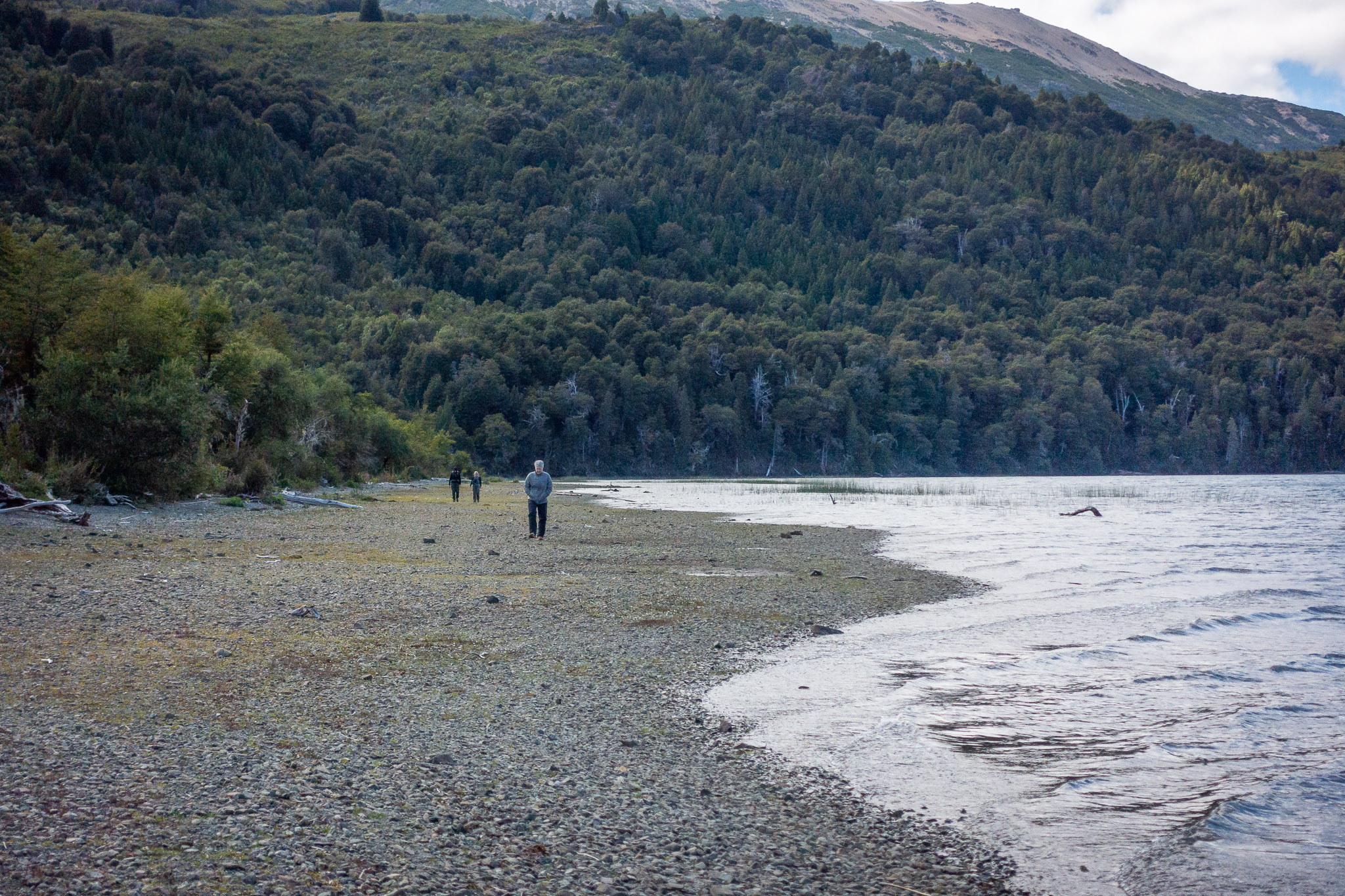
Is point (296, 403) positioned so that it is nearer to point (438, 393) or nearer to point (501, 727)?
point (501, 727)

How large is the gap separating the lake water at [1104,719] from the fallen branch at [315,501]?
827 inches

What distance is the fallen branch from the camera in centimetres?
3243

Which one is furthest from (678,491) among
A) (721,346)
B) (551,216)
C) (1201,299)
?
(1201,299)

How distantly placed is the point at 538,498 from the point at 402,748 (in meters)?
16.2

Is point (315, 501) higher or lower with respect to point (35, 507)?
lower

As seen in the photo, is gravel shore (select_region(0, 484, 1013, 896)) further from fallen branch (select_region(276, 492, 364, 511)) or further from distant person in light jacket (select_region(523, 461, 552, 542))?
fallen branch (select_region(276, 492, 364, 511))

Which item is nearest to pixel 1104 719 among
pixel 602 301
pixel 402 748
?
pixel 402 748

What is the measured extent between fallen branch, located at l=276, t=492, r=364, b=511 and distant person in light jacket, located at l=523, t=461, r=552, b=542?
11.1 m

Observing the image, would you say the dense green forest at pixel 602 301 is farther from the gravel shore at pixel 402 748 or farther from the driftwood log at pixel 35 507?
the gravel shore at pixel 402 748

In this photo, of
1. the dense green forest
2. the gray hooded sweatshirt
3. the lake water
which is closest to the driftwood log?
the gray hooded sweatshirt

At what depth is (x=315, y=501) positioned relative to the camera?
108 ft

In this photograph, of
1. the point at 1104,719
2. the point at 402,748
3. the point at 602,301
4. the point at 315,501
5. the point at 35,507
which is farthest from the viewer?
the point at 602,301

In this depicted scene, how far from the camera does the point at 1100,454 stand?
136 meters

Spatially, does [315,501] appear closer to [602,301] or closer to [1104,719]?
[1104,719]
